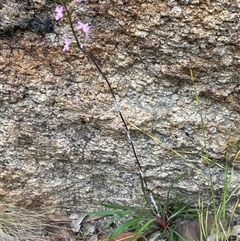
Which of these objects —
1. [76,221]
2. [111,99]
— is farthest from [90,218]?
[111,99]

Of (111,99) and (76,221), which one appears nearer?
(111,99)

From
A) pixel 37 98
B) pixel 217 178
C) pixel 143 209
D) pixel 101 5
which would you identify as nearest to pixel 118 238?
pixel 143 209

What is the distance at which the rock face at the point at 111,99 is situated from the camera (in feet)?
5.13

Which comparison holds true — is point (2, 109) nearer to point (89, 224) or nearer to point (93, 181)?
point (93, 181)

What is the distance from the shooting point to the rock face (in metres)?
1.56

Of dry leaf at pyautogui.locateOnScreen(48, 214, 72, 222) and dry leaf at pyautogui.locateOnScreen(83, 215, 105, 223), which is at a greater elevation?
dry leaf at pyautogui.locateOnScreen(48, 214, 72, 222)

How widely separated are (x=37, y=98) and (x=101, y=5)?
17.6 inches

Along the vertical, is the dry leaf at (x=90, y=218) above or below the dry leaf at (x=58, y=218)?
below

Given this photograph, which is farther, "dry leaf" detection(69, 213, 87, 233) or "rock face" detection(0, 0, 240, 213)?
"dry leaf" detection(69, 213, 87, 233)

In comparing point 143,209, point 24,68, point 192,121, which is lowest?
point 143,209

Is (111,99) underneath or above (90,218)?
above

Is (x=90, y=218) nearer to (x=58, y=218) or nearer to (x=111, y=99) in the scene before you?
(x=58, y=218)

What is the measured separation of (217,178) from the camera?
1820 millimetres

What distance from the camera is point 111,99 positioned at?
5.70ft
